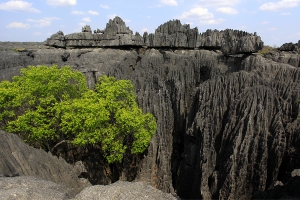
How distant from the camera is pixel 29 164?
1132 centimetres

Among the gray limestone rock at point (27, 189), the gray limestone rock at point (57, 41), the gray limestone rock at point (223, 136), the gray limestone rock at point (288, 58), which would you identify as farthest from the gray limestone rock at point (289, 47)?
the gray limestone rock at point (27, 189)

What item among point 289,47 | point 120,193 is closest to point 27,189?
point 120,193

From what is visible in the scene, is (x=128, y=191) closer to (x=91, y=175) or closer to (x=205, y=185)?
(x=91, y=175)

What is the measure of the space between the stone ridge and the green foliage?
25.9 metres

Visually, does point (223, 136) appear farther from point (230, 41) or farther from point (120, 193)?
point (230, 41)

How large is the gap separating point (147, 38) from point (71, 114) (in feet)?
100

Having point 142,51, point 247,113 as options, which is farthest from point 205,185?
point 142,51

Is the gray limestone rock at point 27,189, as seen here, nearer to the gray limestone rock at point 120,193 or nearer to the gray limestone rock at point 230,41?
the gray limestone rock at point 120,193

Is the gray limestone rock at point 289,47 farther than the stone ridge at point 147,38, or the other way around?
the stone ridge at point 147,38

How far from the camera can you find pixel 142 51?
4559cm

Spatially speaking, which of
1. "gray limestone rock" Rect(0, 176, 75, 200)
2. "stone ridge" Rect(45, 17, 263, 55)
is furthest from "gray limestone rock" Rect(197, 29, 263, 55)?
"gray limestone rock" Rect(0, 176, 75, 200)

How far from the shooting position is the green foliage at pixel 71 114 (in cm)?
1569

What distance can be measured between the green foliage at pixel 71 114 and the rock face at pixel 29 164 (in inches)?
108

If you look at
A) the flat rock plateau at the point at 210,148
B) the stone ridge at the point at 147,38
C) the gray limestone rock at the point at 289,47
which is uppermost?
the stone ridge at the point at 147,38
